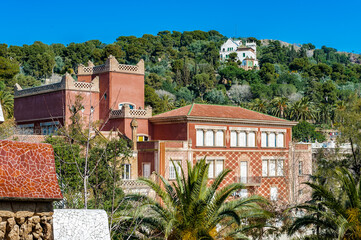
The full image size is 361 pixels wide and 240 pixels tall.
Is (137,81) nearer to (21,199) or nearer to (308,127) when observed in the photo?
(308,127)

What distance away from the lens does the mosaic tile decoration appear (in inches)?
149

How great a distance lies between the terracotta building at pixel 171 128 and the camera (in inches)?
1506

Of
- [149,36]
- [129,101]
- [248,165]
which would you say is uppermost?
[149,36]

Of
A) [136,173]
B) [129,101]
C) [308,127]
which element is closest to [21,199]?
[136,173]

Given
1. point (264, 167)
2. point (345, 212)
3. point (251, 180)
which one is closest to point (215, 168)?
point (251, 180)

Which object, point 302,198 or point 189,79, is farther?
point 189,79

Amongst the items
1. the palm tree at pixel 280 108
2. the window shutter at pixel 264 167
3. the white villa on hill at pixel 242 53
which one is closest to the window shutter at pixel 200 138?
the window shutter at pixel 264 167

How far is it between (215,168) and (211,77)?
263 ft

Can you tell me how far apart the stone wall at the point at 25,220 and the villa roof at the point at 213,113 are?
34876mm

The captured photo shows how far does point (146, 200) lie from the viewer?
62.2 feet

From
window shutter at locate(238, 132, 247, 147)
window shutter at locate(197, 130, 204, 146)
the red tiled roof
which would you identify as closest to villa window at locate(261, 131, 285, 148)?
the red tiled roof

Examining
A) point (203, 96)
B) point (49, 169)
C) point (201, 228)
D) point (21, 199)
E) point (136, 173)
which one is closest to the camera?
point (21, 199)

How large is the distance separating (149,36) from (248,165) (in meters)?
134

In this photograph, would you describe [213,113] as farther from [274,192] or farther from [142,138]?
[274,192]
